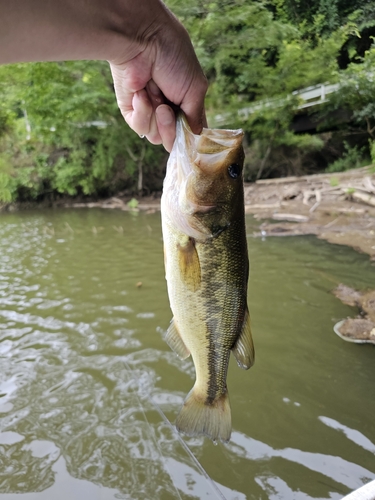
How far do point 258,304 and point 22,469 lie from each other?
12.4ft

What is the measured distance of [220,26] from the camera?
619 inches

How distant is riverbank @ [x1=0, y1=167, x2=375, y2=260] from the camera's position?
31.9 ft

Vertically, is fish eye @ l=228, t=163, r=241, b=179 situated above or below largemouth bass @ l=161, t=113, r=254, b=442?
above

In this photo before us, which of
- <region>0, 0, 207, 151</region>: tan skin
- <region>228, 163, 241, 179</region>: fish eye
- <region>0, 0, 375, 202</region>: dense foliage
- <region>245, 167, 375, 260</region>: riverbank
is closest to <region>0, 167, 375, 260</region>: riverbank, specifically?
<region>245, 167, 375, 260</region>: riverbank

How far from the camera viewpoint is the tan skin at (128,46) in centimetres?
111

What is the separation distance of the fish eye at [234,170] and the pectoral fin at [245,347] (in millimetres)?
645

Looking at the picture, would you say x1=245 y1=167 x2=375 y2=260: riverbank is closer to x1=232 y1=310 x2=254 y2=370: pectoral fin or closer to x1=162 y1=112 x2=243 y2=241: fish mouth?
x1=232 y1=310 x2=254 y2=370: pectoral fin

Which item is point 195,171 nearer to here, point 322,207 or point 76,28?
point 76,28

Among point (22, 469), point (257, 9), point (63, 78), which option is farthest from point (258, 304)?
point (63, 78)

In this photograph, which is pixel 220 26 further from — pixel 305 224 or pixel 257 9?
pixel 305 224

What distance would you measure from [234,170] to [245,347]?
83 cm

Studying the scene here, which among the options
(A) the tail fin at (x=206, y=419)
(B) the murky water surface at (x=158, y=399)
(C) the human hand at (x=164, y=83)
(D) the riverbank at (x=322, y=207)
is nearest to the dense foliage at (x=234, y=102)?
(D) the riverbank at (x=322, y=207)

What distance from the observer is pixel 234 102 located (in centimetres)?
1962

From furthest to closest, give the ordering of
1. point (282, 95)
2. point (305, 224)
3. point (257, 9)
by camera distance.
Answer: point (282, 95)
point (257, 9)
point (305, 224)
